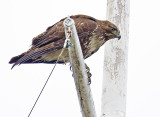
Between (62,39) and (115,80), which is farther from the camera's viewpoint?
(62,39)

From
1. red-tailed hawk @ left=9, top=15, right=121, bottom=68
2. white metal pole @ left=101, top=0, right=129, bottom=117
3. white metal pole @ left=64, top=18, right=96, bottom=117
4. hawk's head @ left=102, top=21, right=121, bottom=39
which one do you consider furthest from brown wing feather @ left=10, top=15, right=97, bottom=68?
white metal pole @ left=64, top=18, right=96, bottom=117

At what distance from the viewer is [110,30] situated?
672cm

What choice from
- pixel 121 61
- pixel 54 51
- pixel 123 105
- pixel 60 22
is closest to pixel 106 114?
pixel 123 105

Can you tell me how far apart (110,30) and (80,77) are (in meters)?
2.27

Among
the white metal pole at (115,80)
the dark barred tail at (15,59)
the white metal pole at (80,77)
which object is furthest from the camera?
the white metal pole at (115,80)

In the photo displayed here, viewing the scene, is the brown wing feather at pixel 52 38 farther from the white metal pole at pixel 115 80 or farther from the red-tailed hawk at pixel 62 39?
the white metal pole at pixel 115 80

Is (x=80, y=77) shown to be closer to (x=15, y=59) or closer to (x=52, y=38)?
(x=15, y=59)

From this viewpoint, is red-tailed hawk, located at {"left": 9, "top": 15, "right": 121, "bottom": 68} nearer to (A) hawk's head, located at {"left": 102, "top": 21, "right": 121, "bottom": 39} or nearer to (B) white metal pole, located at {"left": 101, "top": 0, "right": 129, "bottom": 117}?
(A) hawk's head, located at {"left": 102, "top": 21, "right": 121, "bottom": 39}

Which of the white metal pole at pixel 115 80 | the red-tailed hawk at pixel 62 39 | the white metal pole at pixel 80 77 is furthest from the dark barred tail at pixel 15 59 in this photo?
the white metal pole at pixel 80 77

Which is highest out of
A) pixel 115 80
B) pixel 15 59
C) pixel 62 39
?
pixel 62 39

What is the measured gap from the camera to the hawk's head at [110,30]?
6329 millimetres

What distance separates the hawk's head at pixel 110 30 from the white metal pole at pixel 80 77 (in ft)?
5.94

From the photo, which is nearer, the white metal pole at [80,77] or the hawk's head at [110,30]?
the white metal pole at [80,77]

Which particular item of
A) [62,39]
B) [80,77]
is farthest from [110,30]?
[80,77]
